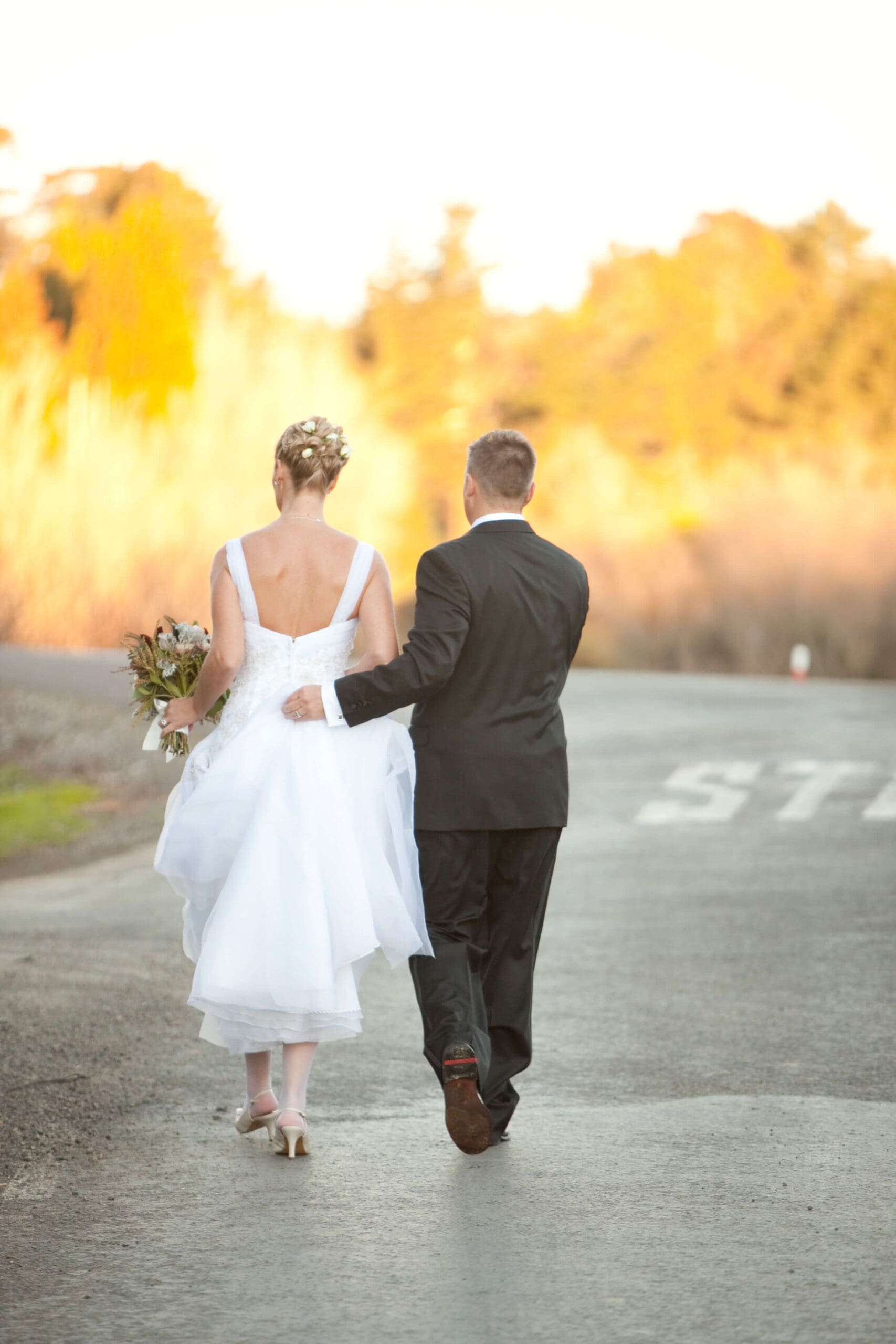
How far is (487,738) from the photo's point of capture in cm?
504

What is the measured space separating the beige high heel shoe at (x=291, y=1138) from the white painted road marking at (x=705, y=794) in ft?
25.2

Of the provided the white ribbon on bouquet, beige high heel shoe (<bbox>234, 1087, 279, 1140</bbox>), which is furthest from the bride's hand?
beige high heel shoe (<bbox>234, 1087, 279, 1140</bbox>)

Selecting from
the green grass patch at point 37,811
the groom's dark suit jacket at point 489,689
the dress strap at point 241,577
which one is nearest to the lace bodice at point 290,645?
the dress strap at point 241,577

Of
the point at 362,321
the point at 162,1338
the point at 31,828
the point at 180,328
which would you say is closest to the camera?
the point at 162,1338

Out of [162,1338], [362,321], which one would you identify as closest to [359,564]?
[162,1338]

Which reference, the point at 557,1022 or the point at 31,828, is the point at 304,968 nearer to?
the point at 557,1022

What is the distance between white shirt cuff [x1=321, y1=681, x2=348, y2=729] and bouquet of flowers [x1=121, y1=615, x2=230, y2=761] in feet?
1.62

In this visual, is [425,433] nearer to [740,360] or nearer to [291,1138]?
[740,360]

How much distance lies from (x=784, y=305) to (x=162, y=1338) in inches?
2352

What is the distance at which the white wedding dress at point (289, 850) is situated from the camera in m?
4.93

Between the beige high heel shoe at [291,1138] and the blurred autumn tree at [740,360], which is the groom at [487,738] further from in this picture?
the blurred autumn tree at [740,360]

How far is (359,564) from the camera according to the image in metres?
5.16

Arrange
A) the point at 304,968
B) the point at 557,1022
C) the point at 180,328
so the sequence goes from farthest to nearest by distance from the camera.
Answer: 1. the point at 180,328
2. the point at 557,1022
3. the point at 304,968

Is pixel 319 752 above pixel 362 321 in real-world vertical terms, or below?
below
